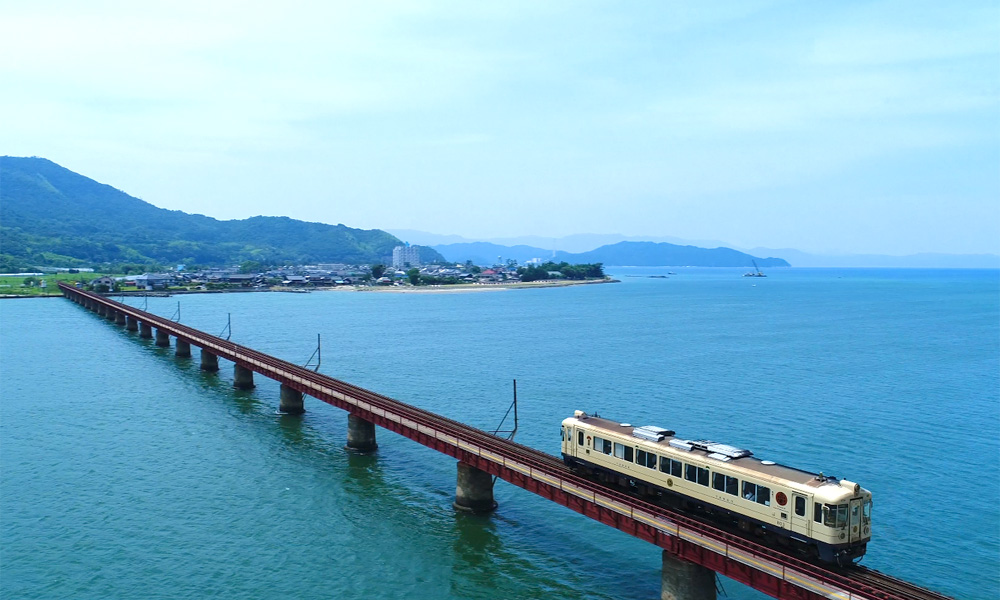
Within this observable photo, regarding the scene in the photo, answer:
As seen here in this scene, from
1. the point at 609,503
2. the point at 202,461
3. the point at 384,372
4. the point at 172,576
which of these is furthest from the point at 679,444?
the point at 384,372

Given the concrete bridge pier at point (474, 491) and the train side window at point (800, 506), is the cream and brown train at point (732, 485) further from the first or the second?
the concrete bridge pier at point (474, 491)

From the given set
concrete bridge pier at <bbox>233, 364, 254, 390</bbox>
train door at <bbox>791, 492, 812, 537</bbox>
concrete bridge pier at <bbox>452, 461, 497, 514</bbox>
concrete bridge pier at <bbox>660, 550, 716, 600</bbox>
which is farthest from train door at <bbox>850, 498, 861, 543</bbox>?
concrete bridge pier at <bbox>233, 364, 254, 390</bbox>

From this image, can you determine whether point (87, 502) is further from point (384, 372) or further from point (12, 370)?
point (12, 370)

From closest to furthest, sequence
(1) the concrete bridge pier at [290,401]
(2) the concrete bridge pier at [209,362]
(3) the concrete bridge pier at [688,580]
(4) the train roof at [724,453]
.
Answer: (4) the train roof at [724,453] < (3) the concrete bridge pier at [688,580] < (1) the concrete bridge pier at [290,401] < (2) the concrete bridge pier at [209,362]

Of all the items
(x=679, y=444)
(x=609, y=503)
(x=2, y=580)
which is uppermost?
(x=679, y=444)

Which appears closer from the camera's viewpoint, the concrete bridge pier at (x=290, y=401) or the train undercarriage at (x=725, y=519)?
the train undercarriage at (x=725, y=519)

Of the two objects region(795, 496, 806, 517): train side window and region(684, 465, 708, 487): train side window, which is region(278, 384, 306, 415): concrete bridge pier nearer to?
region(684, 465, 708, 487): train side window

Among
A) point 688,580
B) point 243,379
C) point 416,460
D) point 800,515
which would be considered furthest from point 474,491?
point 243,379

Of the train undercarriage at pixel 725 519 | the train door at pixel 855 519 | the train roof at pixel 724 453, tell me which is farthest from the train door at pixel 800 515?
the train door at pixel 855 519
